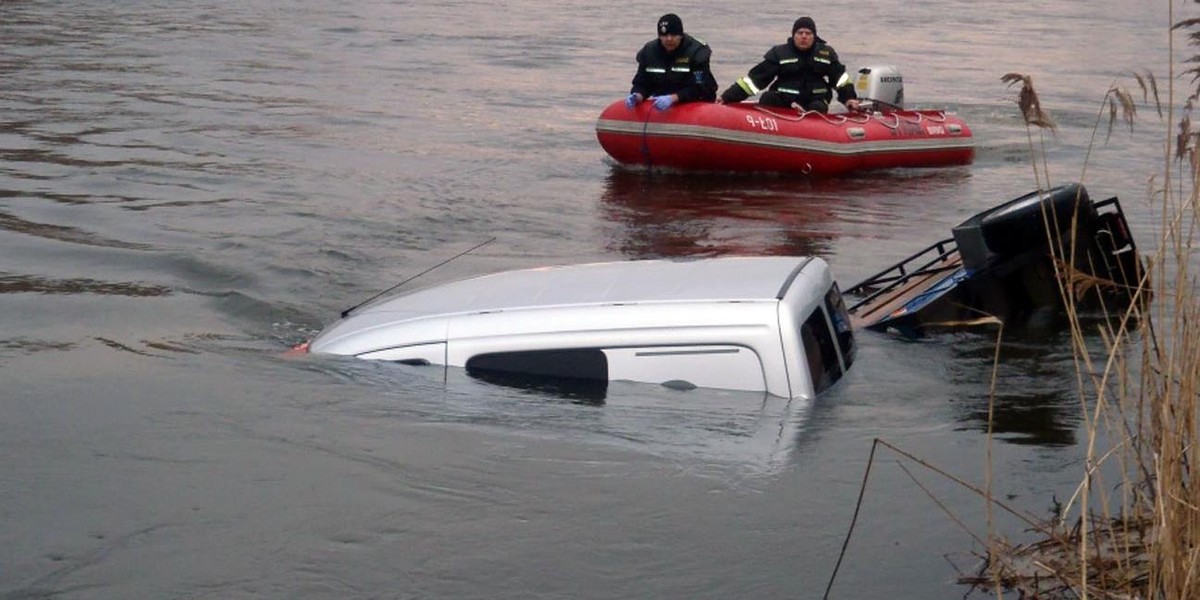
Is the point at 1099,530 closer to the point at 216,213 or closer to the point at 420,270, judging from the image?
the point at 420,270

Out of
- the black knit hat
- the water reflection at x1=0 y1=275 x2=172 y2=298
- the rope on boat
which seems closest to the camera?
the water reflection at x1=0 y1=275 x2=172 y2=298

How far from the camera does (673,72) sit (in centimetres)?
1802

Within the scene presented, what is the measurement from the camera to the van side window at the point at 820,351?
704 cm

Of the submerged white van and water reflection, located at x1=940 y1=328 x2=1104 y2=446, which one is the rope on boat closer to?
water reflection, located at x1=940 y1=328 x2=1104 y2=446

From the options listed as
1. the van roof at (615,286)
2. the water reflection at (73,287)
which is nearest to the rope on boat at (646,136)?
the water reflection at (73,287)

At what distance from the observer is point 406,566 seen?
6.20 m

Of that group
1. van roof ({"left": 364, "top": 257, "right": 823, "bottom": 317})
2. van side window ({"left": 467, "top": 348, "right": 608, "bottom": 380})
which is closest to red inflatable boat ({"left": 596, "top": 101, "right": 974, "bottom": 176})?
van roof ({"left": 364, "top": 257, "right": 823, "bottom": 317})

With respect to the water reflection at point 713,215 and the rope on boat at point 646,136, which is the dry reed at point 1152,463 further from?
the rope on boat at point 646,136

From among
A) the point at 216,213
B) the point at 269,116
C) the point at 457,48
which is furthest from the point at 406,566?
the point at 457,48

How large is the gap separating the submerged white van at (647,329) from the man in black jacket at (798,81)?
10.4 meters

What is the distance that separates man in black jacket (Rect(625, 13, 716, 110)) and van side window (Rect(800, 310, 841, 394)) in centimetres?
1058

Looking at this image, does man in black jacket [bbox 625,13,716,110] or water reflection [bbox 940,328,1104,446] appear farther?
man in black jacket [bbox 625,13,716,110]

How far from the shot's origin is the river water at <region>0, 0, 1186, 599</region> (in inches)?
249

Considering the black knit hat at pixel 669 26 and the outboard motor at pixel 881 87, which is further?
the outboard motor at pixel 881 87
